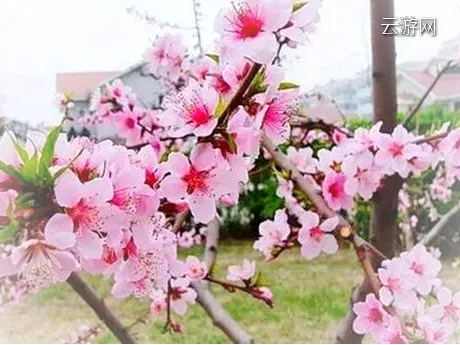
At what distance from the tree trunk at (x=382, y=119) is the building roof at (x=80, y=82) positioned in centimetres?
36

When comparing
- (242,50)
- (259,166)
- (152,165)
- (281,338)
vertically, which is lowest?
(281,338)

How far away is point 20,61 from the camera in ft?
3.62

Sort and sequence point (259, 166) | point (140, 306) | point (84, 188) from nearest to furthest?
1. point (84, 188)
2. point (259, 166)
3. point (140, 306)

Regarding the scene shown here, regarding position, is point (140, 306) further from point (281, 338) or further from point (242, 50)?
point (242, 50)

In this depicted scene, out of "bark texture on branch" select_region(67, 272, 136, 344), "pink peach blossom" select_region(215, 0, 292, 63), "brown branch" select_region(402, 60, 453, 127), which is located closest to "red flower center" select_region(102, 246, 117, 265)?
"pink peach blossom" select_region(215, 0, 292, 63)

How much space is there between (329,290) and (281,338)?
10 centimetres

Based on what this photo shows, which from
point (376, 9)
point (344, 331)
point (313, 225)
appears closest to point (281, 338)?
point (344, 331)

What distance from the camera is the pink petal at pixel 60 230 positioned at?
0.69m

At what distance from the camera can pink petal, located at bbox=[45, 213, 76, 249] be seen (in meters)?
0.69

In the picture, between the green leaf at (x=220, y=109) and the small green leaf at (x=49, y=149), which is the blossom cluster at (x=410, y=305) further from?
the small green leaf at (x=49, y=149)

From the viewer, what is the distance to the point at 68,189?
26.5 inches

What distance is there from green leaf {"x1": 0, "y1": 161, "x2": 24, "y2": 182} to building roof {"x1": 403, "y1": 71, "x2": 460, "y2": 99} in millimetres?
650

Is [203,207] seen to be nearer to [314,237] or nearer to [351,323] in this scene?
[314,237]

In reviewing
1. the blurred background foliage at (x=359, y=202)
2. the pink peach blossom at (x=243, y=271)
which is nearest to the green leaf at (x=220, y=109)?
the blurred background foliage at (x=359, y=202)
